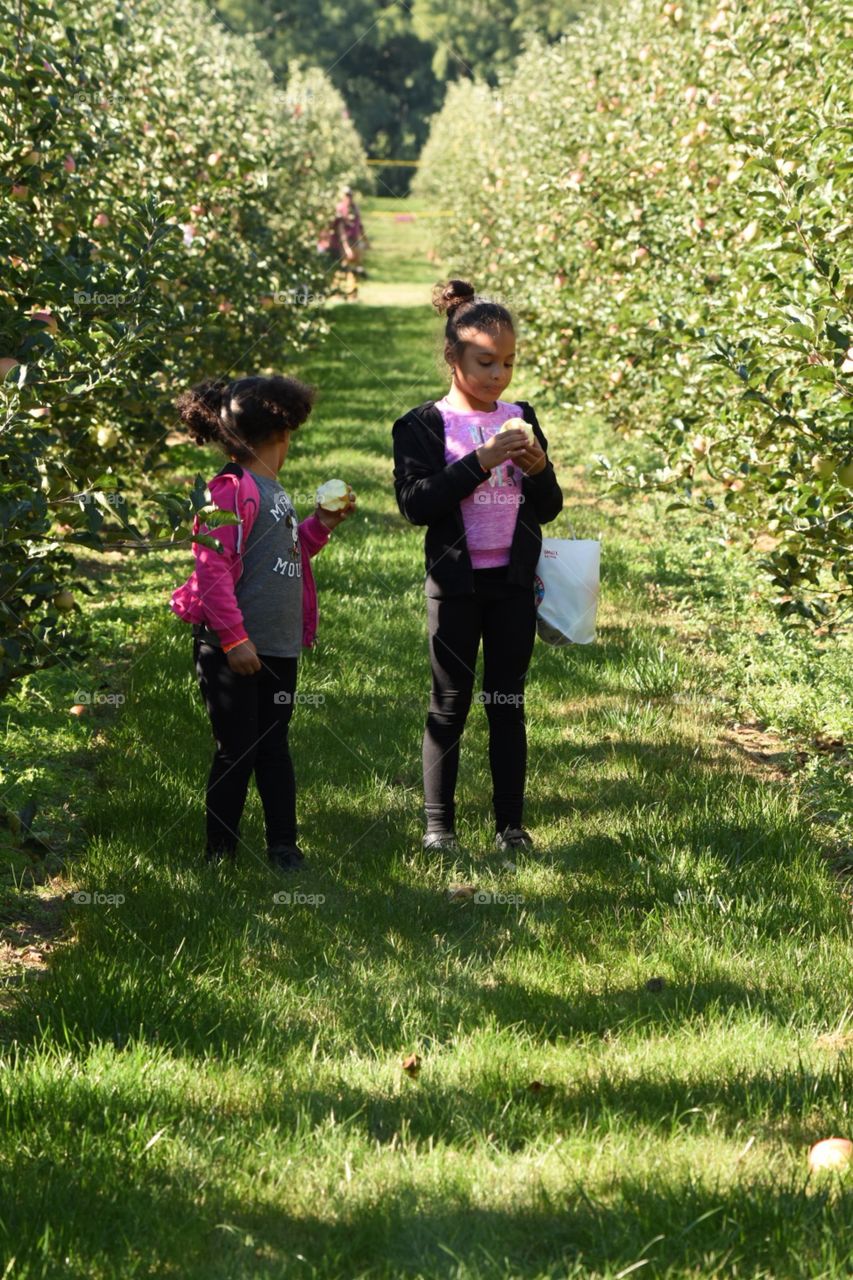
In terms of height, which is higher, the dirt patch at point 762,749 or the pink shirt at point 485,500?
the pink shirt at point 485,500

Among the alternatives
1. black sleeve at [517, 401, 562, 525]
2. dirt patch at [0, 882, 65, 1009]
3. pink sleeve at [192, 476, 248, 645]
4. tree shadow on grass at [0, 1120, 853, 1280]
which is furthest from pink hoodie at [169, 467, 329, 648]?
tree shadow on grass at [0, 1120, 853, 1280]

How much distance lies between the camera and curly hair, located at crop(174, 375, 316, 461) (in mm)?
3865

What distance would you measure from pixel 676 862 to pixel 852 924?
0.49 m

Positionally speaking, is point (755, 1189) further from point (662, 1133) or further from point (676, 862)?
point (676, 862)

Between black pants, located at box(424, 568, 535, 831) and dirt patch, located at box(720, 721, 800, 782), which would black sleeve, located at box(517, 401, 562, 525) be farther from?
dirt patch, located at box(720, 721, 800, 782)

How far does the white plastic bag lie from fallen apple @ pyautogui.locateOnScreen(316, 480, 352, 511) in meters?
0.55

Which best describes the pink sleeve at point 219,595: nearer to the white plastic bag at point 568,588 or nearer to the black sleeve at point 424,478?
the black sleeve at point 424,478

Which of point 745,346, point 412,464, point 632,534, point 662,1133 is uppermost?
point 745,346

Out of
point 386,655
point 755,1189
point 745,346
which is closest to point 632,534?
point 386,655

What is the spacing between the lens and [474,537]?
3.88 meters

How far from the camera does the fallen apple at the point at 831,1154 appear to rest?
243cm

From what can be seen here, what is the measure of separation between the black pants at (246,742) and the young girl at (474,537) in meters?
0.39

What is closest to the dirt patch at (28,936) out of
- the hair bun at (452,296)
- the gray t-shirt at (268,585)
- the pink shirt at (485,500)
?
the gray t-shirt at (268,585)

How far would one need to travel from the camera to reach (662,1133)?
8.43 feet
